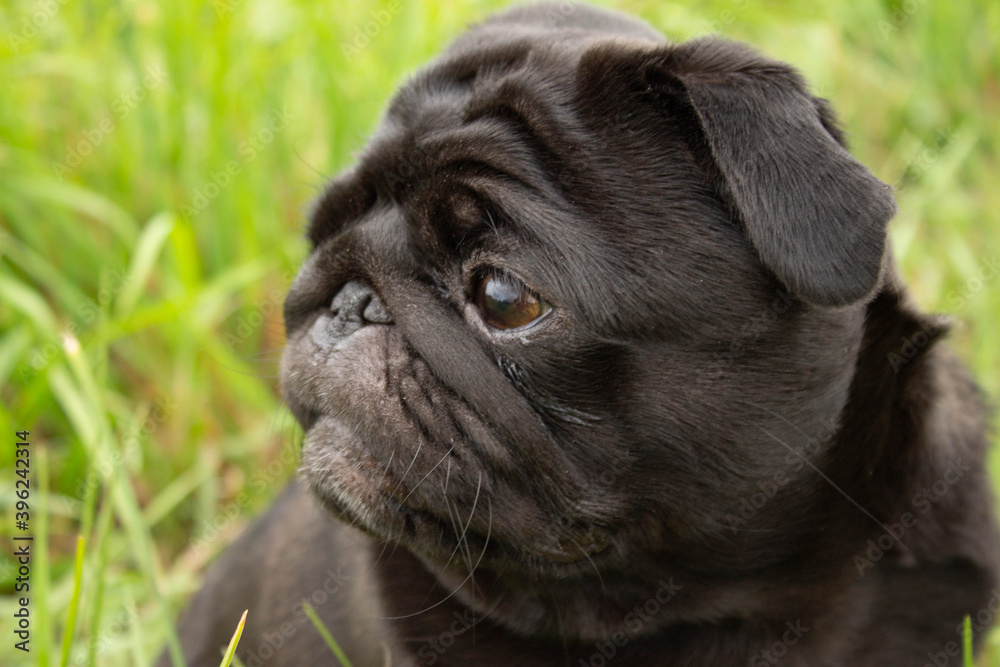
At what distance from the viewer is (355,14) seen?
5.04 m

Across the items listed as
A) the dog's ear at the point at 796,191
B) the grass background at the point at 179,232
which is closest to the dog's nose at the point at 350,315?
the dog's ear at the point at 796,191

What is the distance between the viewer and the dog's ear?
162 centimetres

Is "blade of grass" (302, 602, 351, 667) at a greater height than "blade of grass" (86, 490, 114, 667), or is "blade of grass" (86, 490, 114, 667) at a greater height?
"blade of grass" (86, 490, 114, 667)

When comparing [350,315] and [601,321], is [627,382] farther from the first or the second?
[350,315]

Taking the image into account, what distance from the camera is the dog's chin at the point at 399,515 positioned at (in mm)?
1912

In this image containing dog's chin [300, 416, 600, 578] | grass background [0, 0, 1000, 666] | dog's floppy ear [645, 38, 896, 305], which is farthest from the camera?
grass background [0, 0, 1000, 666]

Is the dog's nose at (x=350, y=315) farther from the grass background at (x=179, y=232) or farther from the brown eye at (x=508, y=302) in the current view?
the grass background at (x=179, y=232)

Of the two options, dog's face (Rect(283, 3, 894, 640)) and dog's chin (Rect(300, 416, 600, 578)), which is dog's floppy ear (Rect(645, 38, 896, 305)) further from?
dog's chin (Rect(300, 416, 600, 578))

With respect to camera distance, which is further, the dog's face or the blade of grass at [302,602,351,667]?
the blade of grass at [302,602,351,667]

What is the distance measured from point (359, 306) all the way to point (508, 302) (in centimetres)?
40

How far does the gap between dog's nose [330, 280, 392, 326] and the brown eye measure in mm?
259

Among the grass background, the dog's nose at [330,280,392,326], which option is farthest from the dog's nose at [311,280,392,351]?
the grass background

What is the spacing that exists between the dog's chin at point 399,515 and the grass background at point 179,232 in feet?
4.73

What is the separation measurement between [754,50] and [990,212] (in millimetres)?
3557
